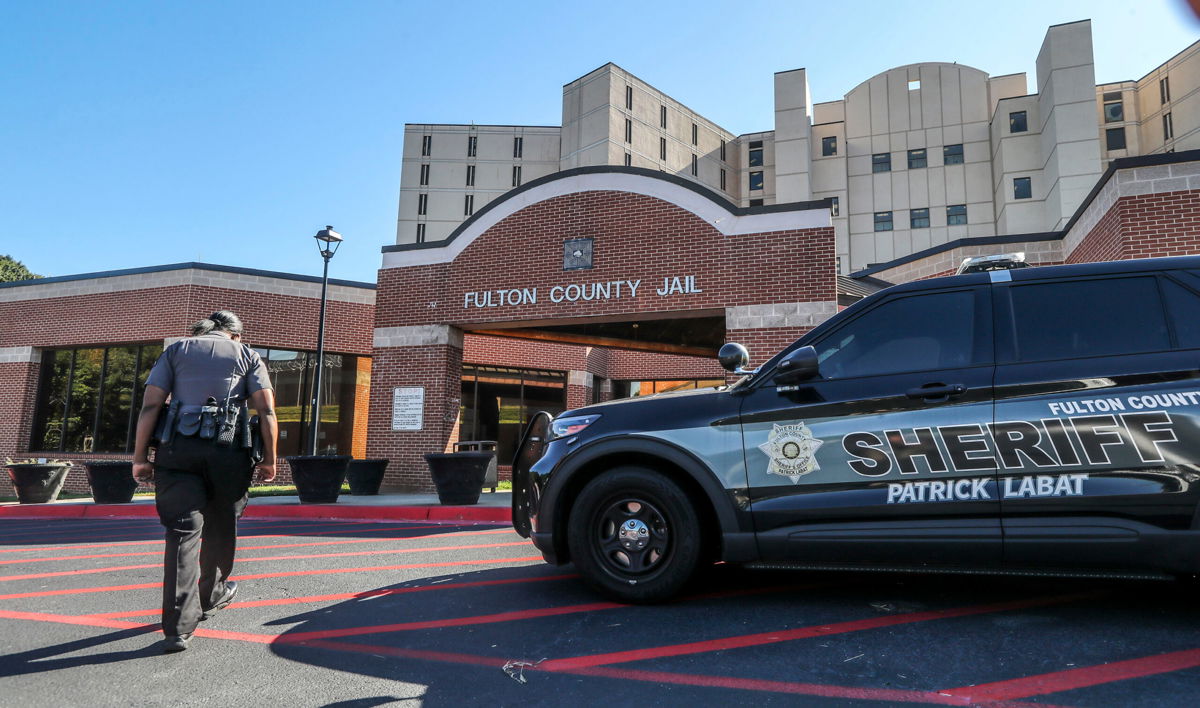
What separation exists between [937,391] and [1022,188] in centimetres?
4209

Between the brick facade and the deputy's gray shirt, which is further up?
the brick facade

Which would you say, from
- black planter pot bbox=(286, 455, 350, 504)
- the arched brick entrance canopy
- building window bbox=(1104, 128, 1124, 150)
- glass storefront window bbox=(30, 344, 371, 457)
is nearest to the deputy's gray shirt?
black planter pot bbox=(286, 455, 350, 504)

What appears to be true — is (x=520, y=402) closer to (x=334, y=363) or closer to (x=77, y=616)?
(x=334, y=363)

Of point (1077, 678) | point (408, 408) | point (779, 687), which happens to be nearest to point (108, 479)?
point (408, 408)

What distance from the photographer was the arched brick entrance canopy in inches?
473

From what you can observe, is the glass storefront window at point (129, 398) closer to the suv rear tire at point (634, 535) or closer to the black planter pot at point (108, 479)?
the black planter pot at point (108, 479)

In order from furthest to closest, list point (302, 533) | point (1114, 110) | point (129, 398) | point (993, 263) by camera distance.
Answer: point (1114, 110)
point (129, 398)
point (302, 533)
point (993, 263)

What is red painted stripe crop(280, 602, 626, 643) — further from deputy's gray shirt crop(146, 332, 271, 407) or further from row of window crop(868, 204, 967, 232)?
row of window crop(868, 204, 967, 232)

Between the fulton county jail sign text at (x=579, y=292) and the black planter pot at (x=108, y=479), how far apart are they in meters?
6.39

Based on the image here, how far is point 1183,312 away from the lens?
348cm

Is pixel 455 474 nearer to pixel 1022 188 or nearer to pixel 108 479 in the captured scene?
pixel 108 479

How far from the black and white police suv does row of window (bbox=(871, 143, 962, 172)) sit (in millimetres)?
43164

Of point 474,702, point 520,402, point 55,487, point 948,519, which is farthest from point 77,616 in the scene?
point 520,402

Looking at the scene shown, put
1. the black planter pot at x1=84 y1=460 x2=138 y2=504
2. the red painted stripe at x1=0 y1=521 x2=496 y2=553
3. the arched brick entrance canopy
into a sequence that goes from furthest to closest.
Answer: the arched brick entrance canopy < the black planter pot at x1=84 y1=460 x2=138 y2=504 < the red painted stripe at x1=0 y1=521 x2=496 y2=553
